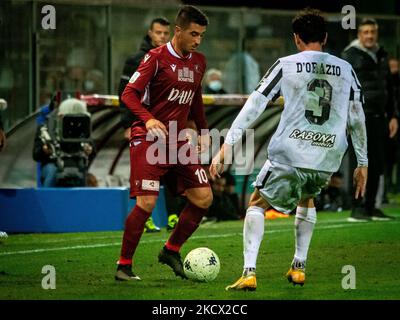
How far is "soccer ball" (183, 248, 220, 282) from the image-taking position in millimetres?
9609

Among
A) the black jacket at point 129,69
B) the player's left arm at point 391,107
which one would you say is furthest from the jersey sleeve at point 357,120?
the player's left arm at point 391,107

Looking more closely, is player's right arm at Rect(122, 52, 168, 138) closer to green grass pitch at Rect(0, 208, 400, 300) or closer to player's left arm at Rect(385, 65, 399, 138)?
green grass pitch at Rect(0, 208, 400, 300)

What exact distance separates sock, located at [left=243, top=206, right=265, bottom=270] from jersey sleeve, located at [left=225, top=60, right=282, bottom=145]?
2.09ft

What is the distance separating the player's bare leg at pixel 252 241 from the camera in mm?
8883

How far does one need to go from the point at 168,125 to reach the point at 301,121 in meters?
1.40

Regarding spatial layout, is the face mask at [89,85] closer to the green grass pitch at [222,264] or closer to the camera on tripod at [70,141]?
the camera on tripod at [70,141]

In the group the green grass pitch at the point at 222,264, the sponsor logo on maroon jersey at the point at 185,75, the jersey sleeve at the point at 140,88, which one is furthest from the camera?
the sponsor logo on maroon jersey at the point at 185,75

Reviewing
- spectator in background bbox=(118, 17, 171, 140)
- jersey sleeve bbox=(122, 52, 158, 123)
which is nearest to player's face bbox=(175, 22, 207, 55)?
jersey sleeve bbox=(122, 52, 158, 123)

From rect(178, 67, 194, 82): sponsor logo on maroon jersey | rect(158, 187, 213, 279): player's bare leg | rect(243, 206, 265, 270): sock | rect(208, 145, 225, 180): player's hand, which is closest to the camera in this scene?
rect(208, 145, 225, 180): player's hand

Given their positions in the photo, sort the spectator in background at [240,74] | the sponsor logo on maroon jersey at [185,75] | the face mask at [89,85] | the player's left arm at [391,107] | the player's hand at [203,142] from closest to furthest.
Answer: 1. the sponsor logo on maroon jersey at [185,75]
2. the player's hand at [203,142]
3. the player's left arm at [391,107]
4. the face mask at [89,85]
5. the spectator in background at [240,74]

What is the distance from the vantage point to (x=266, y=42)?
66.4ft

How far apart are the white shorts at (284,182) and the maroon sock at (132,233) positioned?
1.13 m

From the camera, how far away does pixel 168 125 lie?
32.3 ft

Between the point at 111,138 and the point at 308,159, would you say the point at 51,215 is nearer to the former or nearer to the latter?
the point at 111,138
